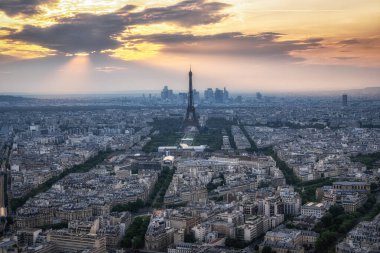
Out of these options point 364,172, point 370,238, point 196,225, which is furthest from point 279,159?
point 370,238


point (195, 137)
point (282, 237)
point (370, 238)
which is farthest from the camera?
point (195, 137)

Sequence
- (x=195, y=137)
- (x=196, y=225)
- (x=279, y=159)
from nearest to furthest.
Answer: (x=196, y=225) < (x=279, y=159) < (x=195, y=137)

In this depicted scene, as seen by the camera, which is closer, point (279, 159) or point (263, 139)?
point (279, 159)

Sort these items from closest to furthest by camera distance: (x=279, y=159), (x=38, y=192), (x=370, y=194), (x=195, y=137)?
(x=370, y=194), (x=38, y=192), (x=279, y=159), (x=195, y=137)

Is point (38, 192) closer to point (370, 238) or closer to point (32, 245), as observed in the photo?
point (32, 245)

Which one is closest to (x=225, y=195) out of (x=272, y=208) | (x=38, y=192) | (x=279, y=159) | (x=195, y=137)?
(x=272, y=208)

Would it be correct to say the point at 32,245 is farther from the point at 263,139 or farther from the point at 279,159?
the point at 263,139
